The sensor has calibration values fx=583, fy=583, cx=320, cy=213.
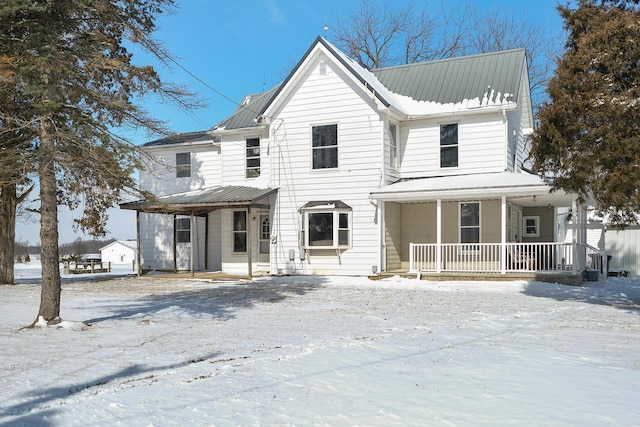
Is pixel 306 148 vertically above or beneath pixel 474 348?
above

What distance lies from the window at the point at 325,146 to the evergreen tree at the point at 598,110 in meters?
8.49

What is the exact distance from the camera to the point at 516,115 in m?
21.3

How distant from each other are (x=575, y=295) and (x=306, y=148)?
386 inches

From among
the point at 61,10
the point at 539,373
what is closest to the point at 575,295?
the point at 539,373

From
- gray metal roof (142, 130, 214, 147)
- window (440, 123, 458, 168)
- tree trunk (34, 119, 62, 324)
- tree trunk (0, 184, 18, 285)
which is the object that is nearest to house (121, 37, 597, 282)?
window (440, 123, 458, 168)

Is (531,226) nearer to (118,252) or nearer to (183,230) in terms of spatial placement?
(183,230)

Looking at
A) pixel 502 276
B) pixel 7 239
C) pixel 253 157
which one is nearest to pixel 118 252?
pixel 7 239

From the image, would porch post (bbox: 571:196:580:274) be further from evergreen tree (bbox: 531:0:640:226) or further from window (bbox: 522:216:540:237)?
evergreen tree (bbox: 531:0:640:226)

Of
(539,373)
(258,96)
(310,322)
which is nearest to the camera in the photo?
(539,373)

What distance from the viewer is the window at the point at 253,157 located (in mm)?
21891

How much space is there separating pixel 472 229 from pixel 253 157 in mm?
8424

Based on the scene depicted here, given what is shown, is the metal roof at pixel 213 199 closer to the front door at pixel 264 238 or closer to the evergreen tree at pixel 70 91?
the front door at pixel 264 238

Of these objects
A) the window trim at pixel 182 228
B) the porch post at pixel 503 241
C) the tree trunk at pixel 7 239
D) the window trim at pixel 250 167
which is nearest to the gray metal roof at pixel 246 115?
the window trim at pixel 250 167

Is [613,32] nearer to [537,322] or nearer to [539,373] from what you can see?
[537,322]
